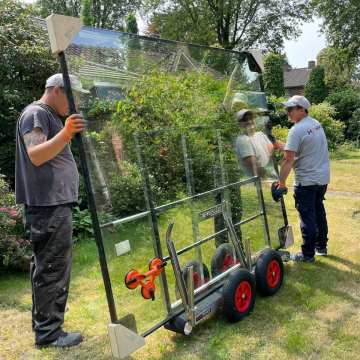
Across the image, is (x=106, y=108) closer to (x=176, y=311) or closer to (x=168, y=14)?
(x=176, y=311)

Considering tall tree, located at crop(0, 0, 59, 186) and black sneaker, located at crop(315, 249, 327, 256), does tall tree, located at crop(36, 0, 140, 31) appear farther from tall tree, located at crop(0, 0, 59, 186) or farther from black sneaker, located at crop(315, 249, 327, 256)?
black sneaker, located at crop(315, 249, 327, 256)

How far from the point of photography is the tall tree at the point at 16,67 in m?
5.51

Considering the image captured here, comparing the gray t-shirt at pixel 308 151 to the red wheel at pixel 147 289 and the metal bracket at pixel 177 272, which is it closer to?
the metal bracket at pixel 177 272

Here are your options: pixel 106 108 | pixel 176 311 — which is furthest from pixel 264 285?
pixel 106 108

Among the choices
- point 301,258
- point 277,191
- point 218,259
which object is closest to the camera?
point 218,259

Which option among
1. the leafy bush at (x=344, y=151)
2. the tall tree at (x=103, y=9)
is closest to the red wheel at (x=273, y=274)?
the leafy bush at (x=344, y=151)

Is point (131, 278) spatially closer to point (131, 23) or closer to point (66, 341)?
point (66, 341)

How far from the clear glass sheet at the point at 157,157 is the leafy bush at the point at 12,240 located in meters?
2.32

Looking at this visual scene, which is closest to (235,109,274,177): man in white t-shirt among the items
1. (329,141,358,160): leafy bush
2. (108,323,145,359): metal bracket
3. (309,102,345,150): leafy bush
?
(108,323,145,359): metal bracket

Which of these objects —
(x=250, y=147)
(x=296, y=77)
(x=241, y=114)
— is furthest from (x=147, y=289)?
(x=296, y=77)

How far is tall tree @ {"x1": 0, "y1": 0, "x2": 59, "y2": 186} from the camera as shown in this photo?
5.51m

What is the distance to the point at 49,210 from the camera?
2.45 m

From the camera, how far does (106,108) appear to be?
220cm

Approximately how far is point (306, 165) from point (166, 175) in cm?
193
